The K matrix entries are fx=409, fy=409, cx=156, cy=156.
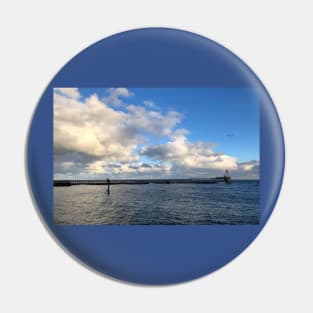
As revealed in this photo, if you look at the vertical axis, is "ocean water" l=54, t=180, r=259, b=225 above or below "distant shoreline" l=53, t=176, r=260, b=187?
below

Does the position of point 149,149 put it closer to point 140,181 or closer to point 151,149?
point 151,149

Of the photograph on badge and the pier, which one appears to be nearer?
the photograph on badge

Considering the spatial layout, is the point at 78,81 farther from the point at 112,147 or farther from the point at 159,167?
the point at 159,167

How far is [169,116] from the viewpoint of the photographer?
13.6 ft

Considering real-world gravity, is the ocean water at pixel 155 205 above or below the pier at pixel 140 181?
below

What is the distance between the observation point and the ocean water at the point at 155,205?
4.09 m

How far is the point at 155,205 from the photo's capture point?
4.28 meters

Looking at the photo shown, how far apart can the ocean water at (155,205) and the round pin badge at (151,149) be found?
0.04ft

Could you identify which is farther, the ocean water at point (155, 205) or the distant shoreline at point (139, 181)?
the distant shoreline at point (139, 181)

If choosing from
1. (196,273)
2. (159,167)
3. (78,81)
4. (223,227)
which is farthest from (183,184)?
(78,81)

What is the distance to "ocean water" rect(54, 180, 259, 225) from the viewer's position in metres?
4.09

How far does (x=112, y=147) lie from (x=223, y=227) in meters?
Answer: 1.38

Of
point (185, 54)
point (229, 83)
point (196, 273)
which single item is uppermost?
point (185, 54)

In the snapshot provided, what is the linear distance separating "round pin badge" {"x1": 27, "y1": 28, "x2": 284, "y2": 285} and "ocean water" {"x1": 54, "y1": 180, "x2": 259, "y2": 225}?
11mm
